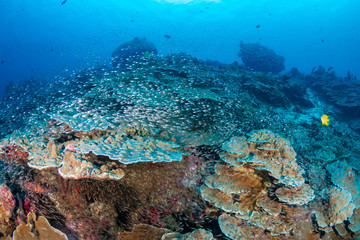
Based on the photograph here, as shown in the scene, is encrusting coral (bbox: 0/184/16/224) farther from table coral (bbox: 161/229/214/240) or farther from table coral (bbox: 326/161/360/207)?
table coral (bbox: 326/161/360/207)

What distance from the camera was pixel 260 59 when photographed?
19547 mm

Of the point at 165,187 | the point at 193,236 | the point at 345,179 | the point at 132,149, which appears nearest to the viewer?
the point at 193,236

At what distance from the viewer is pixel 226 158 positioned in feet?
9.54

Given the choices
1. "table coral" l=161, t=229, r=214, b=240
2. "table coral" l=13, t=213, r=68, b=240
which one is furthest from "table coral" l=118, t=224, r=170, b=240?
"table coral" l=13, t=213, r=68, b=240

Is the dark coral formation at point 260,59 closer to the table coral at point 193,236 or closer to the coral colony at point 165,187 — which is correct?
the coral colony at point 165,187

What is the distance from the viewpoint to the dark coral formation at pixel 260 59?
19.6 meters

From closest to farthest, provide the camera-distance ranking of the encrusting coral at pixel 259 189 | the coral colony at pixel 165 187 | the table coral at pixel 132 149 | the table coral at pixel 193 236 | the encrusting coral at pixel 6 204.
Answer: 1. the table coral at pixel 193 236
2. the encrusting coral at pixel 259 189
3. the coral colony at pixel 165 187
4. the table coral at pixel 132 149
5. the encrusting coral at pixel 6 204

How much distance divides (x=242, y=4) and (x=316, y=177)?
53.9 meters

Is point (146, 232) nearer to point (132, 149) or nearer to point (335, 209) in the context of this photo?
point (132, 149)

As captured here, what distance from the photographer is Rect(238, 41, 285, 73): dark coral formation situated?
770 inches

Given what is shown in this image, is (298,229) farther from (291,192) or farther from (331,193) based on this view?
(331,193)

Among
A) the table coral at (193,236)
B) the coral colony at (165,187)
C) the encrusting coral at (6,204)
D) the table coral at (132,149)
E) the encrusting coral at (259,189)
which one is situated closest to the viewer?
the table coral at (193,236)

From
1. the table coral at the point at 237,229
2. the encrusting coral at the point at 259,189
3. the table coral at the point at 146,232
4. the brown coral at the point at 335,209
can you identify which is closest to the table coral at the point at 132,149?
the encrusting coral at the point at 259,189

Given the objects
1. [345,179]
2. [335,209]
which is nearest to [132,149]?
[335,209]
